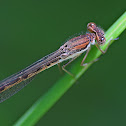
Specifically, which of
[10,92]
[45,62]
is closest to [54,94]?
[45,62]

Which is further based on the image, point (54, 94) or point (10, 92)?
point (10, 92)

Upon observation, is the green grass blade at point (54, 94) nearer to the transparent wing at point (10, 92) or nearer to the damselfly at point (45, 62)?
the damselfly at point (45, 62)

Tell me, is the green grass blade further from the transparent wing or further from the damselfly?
the transparent wing

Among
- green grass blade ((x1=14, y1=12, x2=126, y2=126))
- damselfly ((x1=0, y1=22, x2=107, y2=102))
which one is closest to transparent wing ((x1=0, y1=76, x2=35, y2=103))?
damselfly ((x1=0, y1=22, x2=107, y2=102))

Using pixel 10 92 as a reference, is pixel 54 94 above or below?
below

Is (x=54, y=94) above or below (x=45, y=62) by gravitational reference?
below

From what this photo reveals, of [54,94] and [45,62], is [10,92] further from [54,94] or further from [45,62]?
[54,94]

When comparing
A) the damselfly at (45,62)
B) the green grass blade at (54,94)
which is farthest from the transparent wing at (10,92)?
the green grass blade at (54,94)

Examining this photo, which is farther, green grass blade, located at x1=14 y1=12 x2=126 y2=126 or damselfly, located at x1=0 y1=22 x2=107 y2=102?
damselfly, located at x1=0 y1=22 x2=107 y2=102

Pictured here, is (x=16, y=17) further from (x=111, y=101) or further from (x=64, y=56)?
(x=111, y=101)

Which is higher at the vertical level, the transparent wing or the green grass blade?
the transparent wing

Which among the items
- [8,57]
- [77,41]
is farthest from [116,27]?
[8,57]
